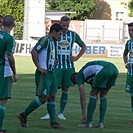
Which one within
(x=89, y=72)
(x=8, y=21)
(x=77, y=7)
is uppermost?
(x=77, y=7)

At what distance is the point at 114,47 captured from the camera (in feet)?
136

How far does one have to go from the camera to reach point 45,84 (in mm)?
10859

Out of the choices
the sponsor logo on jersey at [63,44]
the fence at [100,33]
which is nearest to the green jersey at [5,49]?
the sponsor logo on jersey at [63,44]

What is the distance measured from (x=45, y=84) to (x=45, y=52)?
0.54 meters

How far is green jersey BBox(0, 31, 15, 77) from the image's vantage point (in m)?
9.97

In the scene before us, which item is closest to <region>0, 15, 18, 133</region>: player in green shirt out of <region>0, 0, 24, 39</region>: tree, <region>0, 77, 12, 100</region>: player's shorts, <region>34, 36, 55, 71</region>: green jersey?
<region>0, 77, 12, 100</region>: player's shorts

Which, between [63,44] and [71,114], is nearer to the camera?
→ [63,44]

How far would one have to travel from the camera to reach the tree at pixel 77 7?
71250 mm

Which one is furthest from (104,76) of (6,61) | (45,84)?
(6,61)

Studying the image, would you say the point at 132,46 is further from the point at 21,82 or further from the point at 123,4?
the point at 123,4

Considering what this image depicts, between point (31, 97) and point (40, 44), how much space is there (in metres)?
5.57

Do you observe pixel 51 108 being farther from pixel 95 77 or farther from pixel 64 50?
pixel 64 50

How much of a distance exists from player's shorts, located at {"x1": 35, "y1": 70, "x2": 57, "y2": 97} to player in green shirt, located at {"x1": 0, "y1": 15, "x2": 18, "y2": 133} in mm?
747

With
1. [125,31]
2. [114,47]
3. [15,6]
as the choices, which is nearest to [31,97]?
[114,47]
